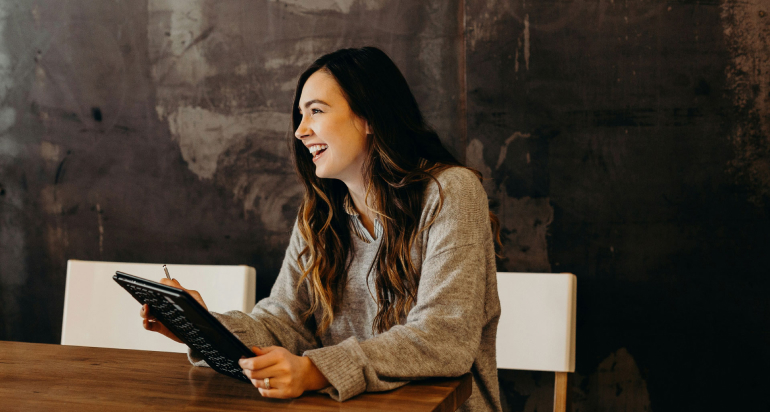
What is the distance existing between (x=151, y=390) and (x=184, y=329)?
0.11 meters

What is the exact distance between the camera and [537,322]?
5.81 ft

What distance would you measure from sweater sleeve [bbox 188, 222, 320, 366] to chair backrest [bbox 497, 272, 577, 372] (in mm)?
733

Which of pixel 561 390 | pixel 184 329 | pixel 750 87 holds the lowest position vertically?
pixel 561 390

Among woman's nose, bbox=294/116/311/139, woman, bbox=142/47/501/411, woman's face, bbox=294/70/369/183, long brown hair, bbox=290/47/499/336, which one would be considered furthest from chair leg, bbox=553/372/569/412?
woman's nose, bbox=294/116/311/139

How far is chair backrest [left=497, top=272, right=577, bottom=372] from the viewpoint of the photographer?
1736mm

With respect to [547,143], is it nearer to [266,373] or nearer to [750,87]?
[750,87]

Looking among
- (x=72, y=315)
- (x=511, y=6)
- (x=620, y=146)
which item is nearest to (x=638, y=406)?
(x=620, y=146)

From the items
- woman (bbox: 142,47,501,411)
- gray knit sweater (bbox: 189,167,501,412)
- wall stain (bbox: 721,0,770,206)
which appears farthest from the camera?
wall stain (bbox: 721,0,770,206)

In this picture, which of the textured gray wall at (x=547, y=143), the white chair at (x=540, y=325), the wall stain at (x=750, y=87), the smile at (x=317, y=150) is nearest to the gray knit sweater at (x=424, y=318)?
the smile at (x=317, y=150)

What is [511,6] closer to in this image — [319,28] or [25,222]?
[319,28]

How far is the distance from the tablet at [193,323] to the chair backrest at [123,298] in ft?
3.14

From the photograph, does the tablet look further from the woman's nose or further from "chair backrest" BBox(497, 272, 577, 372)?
"chair backrest" BBox(497, 272, 577, 372)

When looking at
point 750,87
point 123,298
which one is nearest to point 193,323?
point 123,298

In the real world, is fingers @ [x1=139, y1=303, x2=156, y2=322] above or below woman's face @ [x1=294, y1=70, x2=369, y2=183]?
below
